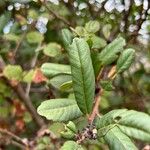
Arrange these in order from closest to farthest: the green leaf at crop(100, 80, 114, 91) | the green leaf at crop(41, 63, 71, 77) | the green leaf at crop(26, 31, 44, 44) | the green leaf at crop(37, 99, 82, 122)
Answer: the green leaf at crop(37, 99, 82, 122) < the green leaf at crop(100, 80, 114, 91) < the green leaf at crop(41, 63, 71, 77) < the green leaf at crop(26, 31, 44, 44)

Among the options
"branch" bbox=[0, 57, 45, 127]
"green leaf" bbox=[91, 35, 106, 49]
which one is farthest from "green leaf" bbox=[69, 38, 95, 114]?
"branch" bbox=[0, 57, 45, 127]

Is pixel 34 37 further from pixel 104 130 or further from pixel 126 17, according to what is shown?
pixel 104 130

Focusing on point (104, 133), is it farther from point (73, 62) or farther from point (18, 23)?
point (18, 23)

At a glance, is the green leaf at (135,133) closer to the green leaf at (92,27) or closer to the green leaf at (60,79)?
the green leaf at (60,79)

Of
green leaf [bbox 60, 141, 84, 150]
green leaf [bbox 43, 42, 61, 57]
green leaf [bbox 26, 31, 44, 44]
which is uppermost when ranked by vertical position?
green leaf [bbox 60, 141, 84, 150]

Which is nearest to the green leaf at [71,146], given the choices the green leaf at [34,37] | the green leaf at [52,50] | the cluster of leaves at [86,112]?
the cluster of leaves at [86,112]

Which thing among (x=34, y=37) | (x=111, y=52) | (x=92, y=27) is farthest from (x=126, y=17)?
(x=34, y=37)

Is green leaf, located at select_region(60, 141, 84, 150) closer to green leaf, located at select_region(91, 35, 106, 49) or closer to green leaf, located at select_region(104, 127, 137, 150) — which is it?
green leaf, located at select_region(104, 127, 137, 150)

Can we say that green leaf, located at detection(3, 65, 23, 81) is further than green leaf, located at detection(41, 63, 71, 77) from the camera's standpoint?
Yes
